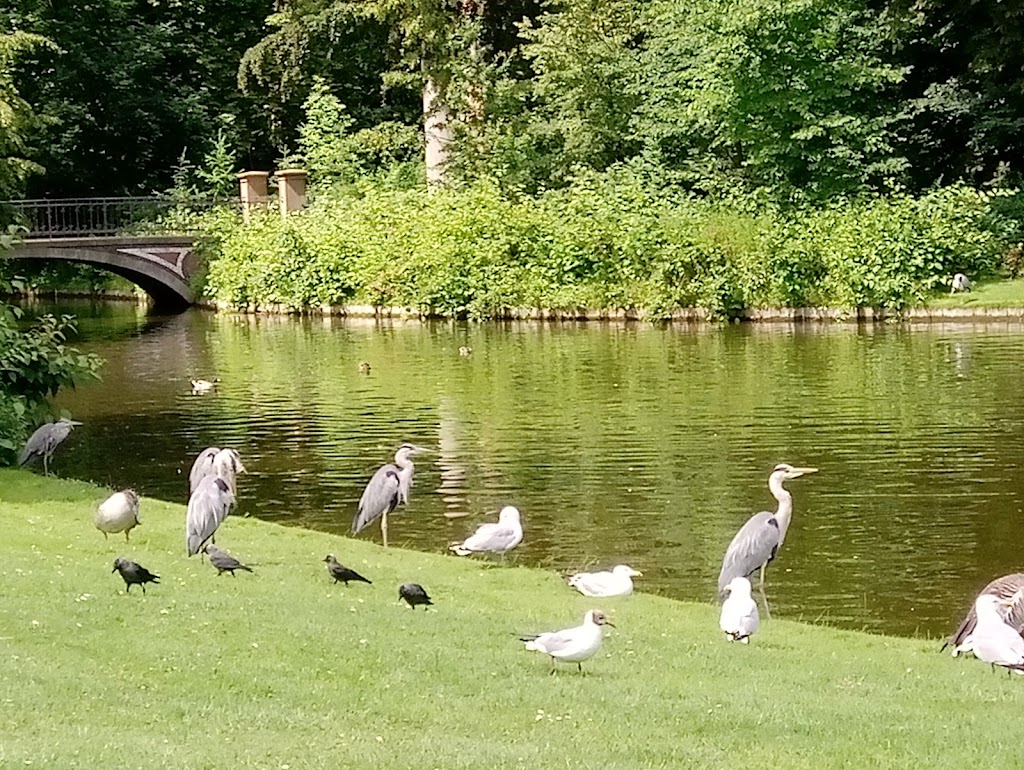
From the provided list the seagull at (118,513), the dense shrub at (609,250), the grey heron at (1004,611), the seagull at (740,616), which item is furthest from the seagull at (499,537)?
the dense shrub at (609,250)

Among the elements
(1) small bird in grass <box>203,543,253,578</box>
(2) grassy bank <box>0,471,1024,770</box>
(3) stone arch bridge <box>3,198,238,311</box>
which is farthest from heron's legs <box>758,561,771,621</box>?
(3) stone arch bridge <box>3,198,238,311</box>

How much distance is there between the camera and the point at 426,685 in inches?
345

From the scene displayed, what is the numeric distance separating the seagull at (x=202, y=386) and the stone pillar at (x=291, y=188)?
72.6ft

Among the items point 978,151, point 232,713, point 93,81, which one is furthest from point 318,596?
point 93,81

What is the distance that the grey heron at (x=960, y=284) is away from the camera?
127 feet

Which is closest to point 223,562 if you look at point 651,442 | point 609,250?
point 651,442

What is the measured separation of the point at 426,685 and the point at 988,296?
105ft

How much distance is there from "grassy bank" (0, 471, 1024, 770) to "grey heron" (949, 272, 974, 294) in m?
27.9

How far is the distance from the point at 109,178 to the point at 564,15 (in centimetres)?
2199

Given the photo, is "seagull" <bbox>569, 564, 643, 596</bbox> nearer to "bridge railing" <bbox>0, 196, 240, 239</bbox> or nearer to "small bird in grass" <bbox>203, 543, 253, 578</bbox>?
"small bird in grass" <bbox>203, 543, 253, 578</bbox>

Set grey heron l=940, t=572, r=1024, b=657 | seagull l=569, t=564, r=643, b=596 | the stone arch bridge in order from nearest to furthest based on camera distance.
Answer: grey heron l=940, t=572, r=1024, b=657, seagull l=569, t=564, r=643, b=596, the stone arch bridge

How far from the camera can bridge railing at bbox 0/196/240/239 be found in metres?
52.8

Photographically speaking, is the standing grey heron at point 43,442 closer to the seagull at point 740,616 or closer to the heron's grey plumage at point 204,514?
the heron's grey plumage at point 204,514

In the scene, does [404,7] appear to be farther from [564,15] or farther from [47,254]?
[47,254]
